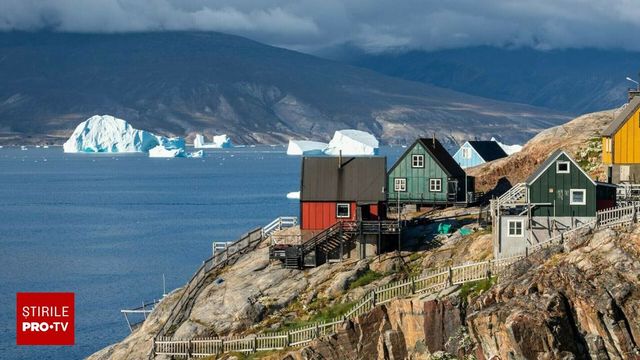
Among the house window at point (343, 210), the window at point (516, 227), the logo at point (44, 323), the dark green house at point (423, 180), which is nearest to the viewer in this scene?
the window at point (516, 227)

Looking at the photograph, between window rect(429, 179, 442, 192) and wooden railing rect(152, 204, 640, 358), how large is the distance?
17.4m

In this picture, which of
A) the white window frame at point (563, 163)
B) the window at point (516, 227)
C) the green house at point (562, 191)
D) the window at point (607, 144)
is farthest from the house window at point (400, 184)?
the window at point (516, 227)

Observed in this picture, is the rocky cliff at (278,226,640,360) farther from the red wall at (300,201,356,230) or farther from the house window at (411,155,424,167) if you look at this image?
the house window at (411,155,424,167)

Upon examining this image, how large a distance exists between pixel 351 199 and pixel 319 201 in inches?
62.5

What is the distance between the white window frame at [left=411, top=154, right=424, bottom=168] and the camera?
6838 centimetres

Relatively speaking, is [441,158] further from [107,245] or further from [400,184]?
[107,245]

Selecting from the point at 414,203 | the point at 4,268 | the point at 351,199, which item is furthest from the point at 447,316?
the point at 4,268

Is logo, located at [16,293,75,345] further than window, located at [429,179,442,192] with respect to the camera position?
No

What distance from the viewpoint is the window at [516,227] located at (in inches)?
1903

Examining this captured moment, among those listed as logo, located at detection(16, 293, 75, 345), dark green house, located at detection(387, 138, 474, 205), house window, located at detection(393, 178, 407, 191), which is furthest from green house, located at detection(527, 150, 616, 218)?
logo, located at detection(16, 293, 75, 345)

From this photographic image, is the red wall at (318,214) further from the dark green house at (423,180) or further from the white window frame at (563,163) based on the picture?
the white window frame at (563,163)

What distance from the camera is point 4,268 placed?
107938 millimetres

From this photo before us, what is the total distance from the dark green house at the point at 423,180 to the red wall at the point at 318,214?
9310 millimetres

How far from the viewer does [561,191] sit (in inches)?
1959
